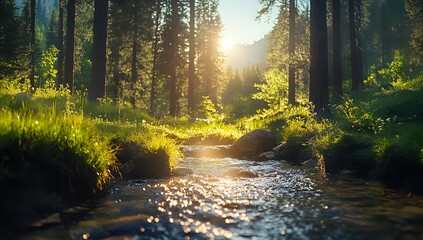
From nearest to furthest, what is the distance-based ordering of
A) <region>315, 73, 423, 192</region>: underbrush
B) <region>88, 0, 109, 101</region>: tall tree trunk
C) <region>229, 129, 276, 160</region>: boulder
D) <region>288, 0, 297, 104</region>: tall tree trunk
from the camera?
<region>315, 73, 423, 192</region>: underbrush
<region>229, 129, 276, 160</region>: boulder
<region>88, 0, 109, 101</region>: tall tree trunk
<region>288, 0, 297, 104</region>: tall tree trunk

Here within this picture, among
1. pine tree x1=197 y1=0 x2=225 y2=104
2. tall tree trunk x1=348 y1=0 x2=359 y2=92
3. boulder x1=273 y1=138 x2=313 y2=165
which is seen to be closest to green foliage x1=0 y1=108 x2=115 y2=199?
boulder x1=273 y1=138 x2=313 y2=165

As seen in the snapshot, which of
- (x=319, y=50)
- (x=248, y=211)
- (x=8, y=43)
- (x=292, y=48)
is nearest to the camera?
(x=248, y=211)

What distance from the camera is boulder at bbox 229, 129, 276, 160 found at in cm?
1297

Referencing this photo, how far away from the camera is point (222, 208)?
507 centimetres

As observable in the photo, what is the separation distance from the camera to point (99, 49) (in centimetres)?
1692

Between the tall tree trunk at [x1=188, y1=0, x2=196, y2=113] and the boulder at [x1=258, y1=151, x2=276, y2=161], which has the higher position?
the tall tree trunk at [x1=188, y1=0, x2=196, y2=113]

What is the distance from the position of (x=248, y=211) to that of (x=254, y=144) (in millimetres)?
8346

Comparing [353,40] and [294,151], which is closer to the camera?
[294,151]

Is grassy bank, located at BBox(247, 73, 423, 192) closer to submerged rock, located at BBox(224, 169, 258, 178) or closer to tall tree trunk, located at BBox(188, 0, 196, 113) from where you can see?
submerged rock, located at BBox(224, 169, 258, 178)

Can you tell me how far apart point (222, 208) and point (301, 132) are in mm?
7426

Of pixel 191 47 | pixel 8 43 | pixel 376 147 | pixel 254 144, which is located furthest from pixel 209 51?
pixel 376 147

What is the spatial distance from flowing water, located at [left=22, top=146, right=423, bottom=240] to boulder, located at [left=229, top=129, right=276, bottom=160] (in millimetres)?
5533

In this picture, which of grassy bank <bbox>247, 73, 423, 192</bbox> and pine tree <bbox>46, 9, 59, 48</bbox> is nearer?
grassy bank <bbox>247, 73, 423, 192</bbox>

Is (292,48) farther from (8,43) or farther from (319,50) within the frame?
(8,43)
